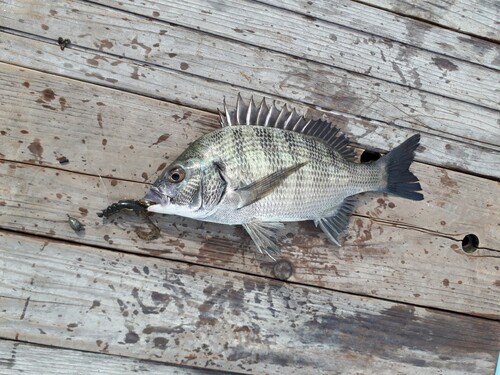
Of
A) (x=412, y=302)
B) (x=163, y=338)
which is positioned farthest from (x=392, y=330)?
(x=163, y=338)

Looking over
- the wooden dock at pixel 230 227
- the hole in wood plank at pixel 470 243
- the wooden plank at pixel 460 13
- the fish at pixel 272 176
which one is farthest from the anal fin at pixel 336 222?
the wooden plank at pixel 460 13

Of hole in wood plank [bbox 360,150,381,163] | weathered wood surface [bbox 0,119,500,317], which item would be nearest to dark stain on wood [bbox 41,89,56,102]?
weathered wood surface [bbox 0,119,500,317]

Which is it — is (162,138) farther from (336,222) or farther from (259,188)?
(336,222)

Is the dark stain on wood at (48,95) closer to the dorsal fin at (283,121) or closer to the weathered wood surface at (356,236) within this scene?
the weathered wood surface at (356,236)

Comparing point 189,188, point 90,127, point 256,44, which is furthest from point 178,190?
point 256,44

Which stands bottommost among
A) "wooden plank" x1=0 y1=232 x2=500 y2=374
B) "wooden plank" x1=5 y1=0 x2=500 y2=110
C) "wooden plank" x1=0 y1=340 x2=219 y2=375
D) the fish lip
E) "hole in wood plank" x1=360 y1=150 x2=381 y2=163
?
"wooden plank" x1=0 y1=340 x2=219 y2=375

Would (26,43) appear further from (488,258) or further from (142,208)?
(488,258)

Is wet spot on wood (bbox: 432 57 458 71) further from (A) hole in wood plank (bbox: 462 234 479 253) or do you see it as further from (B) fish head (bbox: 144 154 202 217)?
(B) fish head (bbox: 144 154 202 217)
